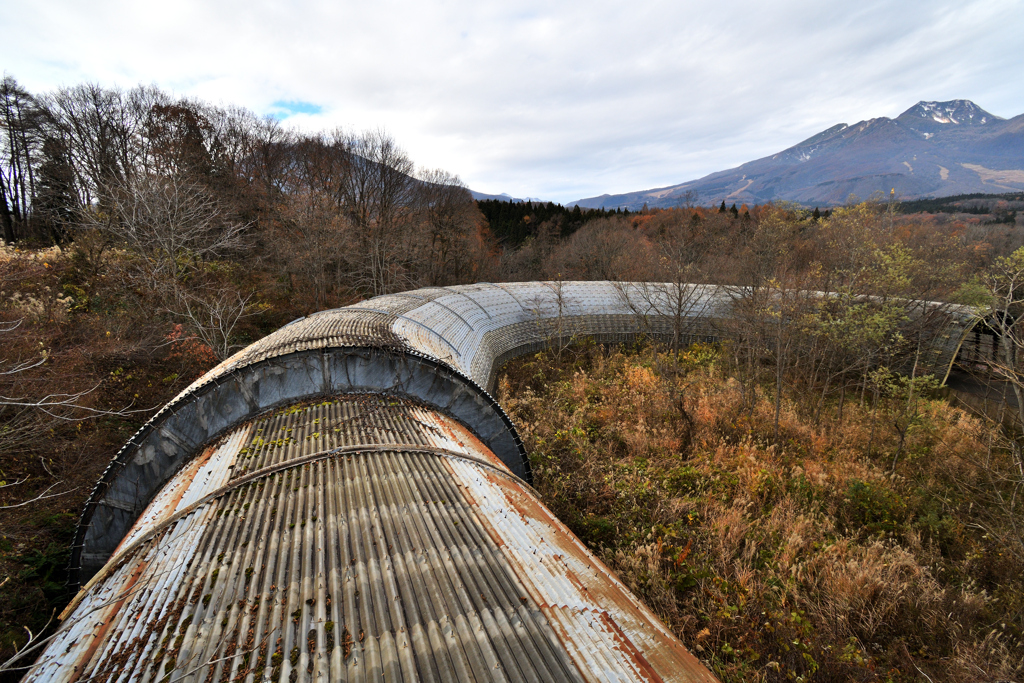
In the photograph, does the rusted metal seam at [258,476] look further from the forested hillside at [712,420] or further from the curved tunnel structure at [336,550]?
the forested hillside at [712,420]

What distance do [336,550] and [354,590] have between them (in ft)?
1.61

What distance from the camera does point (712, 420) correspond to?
1137 cm

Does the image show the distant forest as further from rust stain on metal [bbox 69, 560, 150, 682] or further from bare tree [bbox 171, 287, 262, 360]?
rust stain on metal [bbox 69, 560, 150, 682]

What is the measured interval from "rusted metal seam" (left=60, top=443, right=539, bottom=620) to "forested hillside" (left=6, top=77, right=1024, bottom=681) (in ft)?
1.98

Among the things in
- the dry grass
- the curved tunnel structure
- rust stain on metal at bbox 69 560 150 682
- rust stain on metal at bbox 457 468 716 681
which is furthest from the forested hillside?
rust stain on metal at bbox 457 468 716 681

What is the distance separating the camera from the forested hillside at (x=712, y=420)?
5.89 meters

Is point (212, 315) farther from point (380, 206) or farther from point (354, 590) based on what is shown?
point (380, 206)

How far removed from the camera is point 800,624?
5.76 meters

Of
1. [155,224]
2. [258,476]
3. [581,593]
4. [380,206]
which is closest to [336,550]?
[258,476]

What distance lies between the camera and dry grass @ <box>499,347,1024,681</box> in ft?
18.1

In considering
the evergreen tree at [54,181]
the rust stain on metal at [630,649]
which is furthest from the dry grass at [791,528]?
the evergreen tree at [54,181]

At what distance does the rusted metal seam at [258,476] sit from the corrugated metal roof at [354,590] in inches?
0.7

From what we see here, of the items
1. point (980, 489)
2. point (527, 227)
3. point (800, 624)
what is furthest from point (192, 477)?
point (527, 227)

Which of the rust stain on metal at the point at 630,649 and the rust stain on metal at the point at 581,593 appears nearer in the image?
the rust stain on metal at the point at 630,649
